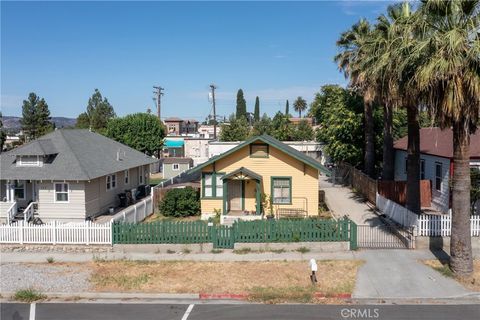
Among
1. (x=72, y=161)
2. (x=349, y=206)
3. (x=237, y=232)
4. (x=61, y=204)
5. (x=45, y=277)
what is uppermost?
(x=72, y=161)

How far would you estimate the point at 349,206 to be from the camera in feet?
94.2

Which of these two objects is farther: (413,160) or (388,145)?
(388,145)

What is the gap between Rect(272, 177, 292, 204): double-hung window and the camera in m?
25.0

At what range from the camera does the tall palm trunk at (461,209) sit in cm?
1448

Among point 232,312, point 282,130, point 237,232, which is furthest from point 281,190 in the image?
point 282,130

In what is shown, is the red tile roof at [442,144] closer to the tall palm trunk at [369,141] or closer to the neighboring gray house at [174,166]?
the tall palm trunk at [369,141]

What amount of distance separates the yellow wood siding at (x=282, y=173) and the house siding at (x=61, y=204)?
724 centimetres

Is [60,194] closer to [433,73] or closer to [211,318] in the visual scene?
[211,318]

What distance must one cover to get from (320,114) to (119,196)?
26.3 m

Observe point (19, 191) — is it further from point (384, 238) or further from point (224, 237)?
point (384, 238)

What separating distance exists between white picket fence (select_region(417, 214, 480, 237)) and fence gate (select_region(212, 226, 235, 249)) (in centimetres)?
776

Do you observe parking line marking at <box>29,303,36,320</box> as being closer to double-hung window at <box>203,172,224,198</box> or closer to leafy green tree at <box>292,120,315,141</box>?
double-hung window at <box>203,172,224,198</box>

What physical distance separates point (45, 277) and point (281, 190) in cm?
1348

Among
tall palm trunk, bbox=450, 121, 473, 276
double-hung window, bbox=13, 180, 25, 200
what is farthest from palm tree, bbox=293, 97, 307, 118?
tall palm trunk, bbox=450, 121, 473, 276
